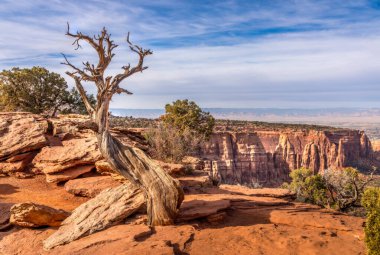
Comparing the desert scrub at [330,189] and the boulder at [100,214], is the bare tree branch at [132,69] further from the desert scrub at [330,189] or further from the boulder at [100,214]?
the desert scrub at [330,189]

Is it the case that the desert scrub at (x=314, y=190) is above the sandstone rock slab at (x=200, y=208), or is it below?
below

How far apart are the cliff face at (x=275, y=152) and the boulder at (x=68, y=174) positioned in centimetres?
4292

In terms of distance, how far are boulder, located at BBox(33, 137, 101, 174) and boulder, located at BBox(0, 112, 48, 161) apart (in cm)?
88

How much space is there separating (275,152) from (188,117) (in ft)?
139

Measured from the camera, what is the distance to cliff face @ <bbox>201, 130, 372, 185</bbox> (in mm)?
64562

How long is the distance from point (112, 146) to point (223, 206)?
407 centimetres

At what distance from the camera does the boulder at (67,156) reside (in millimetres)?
15523

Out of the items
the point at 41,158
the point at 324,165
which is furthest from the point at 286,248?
the point at 324,165

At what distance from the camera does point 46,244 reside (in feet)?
31.2

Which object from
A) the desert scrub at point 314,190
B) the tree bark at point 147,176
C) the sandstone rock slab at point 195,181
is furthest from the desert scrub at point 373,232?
the desert scrub at point 314,190

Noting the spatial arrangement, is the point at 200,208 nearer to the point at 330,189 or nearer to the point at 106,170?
the point at 106,170

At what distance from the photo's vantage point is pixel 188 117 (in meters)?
32.9

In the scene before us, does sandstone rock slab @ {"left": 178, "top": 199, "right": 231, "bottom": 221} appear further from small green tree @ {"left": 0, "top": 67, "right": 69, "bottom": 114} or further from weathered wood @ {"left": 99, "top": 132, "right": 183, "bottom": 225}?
small green tree @ {"left": 0, "top": 67, "right": 69, "bottom": 114}

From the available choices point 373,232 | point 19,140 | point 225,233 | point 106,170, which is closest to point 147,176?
point 225,233
